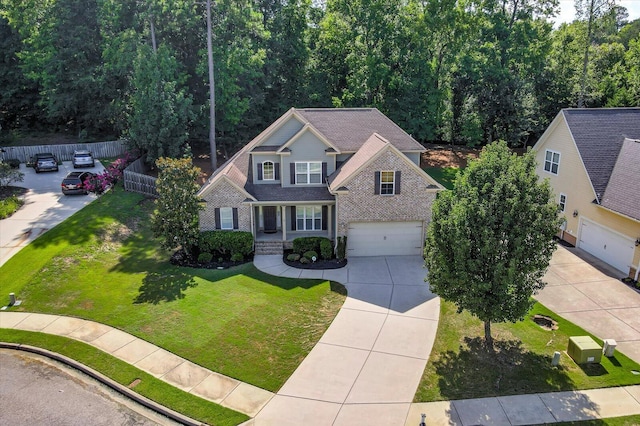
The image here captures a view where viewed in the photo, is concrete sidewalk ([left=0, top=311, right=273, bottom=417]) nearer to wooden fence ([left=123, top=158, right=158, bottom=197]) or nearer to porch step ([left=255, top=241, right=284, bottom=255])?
porch step ([left=255, top=241, right=284, bottom=255])

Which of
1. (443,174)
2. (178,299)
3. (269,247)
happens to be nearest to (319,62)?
(443,174)

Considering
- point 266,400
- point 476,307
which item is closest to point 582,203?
point 476,307

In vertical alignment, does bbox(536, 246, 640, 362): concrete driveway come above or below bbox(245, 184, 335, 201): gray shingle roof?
below

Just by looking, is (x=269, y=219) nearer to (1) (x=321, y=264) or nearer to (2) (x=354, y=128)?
(1) (x=321, y=264)

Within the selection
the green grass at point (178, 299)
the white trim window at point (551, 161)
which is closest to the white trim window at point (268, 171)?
the green grass at point (178, 299)

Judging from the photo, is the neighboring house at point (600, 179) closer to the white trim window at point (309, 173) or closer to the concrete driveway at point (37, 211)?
the white trim window at point (309, 173)

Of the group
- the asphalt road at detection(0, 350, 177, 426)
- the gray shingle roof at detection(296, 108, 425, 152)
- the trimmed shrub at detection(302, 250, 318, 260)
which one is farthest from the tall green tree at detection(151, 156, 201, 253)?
the asphalt road at detection(0, 350, 177, 426)
